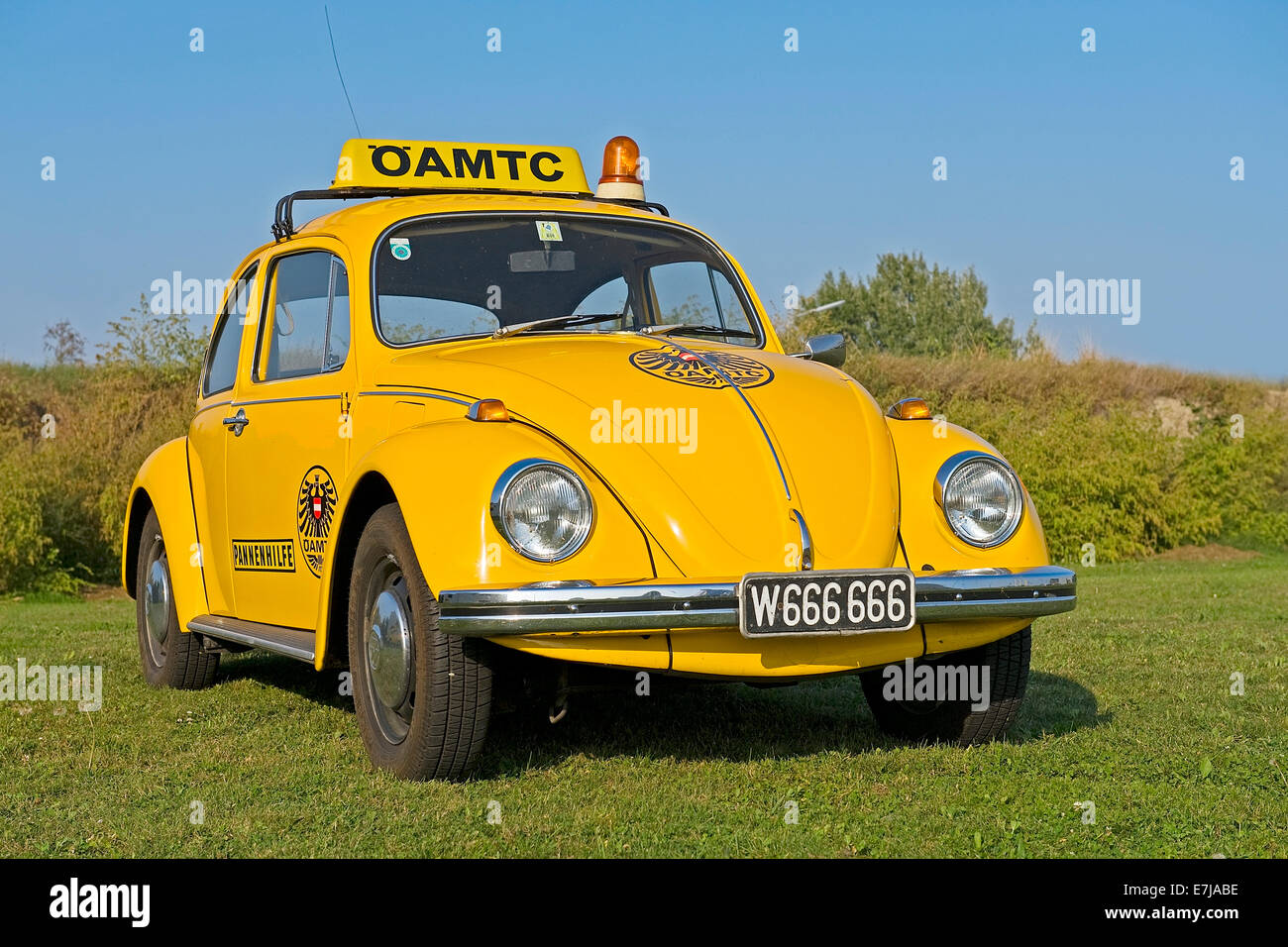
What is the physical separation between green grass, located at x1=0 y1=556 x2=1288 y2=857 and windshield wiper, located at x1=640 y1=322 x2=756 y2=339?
155cm

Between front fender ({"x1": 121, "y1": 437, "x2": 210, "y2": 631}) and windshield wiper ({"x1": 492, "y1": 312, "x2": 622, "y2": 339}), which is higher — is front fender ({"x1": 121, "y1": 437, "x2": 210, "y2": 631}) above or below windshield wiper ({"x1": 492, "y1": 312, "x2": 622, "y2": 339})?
below

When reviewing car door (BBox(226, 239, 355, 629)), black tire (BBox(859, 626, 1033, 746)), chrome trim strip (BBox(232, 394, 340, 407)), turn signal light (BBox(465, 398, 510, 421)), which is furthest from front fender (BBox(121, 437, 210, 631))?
black tire (BBox(859, 626, 1033, 746))

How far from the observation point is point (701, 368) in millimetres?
4785

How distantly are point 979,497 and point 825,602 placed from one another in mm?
881

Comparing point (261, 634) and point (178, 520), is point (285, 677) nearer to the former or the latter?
point (178, 520)

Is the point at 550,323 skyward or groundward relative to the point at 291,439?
skyward

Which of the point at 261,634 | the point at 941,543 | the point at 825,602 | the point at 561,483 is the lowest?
the point at 261,634

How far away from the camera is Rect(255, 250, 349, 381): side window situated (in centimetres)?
568

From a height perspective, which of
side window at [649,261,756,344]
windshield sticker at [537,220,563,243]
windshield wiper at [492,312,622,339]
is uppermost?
windshield sticker at [537,220,563,243]

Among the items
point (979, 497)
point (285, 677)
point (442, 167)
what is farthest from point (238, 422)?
point (979, 497)

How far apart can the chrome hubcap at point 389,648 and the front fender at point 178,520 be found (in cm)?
220

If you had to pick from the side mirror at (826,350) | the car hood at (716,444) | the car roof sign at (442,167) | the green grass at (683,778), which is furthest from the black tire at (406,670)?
the car roof sign at (442,167)

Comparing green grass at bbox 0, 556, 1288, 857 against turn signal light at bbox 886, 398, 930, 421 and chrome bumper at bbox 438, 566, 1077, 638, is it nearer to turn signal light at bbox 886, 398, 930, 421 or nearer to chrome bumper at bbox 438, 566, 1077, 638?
chrome bumper at bbox 438, 566, 1077, 638
